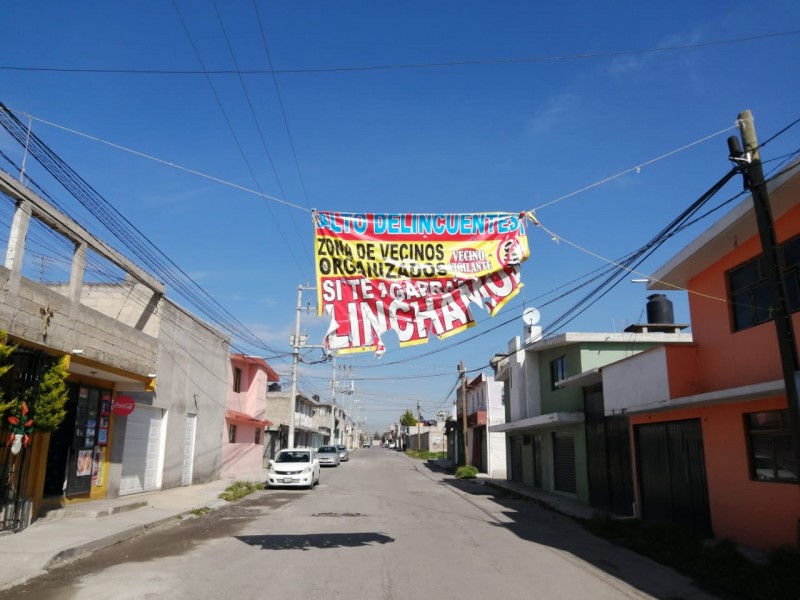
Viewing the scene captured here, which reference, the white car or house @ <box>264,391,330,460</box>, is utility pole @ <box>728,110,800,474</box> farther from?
house @ <box>264,391,330,460</box>

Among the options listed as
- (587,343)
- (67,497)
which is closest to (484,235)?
(67,497)

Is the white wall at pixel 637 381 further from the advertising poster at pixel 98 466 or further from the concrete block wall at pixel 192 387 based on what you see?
the concrete block wall at pixel 192 387

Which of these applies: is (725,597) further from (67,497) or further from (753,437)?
(67,497)

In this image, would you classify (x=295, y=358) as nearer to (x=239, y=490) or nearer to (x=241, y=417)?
(x=241, y=417)

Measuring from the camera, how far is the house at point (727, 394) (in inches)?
409

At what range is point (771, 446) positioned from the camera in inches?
422

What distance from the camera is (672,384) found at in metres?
12.9

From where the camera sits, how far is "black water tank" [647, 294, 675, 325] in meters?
21.8

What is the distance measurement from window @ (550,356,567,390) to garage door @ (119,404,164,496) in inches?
579

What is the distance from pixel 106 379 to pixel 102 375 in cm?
87

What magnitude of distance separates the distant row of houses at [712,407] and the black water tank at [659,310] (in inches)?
56.0

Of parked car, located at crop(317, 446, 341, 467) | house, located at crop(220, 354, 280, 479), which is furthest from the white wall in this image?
parked car, located at crop(317, 446, 341, 467)

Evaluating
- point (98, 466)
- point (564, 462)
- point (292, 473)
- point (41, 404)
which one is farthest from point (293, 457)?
point (41, 404)

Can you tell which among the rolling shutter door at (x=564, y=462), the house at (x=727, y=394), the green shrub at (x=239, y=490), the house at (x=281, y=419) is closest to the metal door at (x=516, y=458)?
the rolling shutter door at (x=564, y=462)
